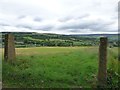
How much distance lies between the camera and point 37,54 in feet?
39.8

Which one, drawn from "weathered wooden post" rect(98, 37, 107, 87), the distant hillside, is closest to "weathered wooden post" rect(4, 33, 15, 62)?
the distant hillside

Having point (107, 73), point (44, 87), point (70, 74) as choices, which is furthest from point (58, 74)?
point (107, 73)

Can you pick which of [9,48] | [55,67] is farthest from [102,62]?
[9,48]

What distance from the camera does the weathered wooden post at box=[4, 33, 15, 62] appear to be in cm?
1202

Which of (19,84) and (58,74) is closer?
(19,84)

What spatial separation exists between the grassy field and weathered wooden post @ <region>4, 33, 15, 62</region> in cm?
21

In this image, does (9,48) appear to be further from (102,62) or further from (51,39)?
(102,62)

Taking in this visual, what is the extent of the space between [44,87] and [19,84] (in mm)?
936

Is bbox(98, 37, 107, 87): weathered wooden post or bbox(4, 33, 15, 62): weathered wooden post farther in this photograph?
bbox(4, 33, 15, 62): weathered wooden post

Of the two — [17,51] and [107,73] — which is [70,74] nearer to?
[107,73]

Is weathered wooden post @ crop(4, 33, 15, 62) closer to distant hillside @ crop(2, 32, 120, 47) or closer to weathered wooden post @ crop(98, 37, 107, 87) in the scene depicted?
distant hillside @ crop(2, 32, 120, 47)

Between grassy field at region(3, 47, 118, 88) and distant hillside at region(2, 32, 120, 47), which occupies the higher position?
distant hillside at region(2, 32, 120, 47)

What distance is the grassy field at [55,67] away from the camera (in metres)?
10.6

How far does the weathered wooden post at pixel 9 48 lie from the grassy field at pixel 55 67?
211mm
